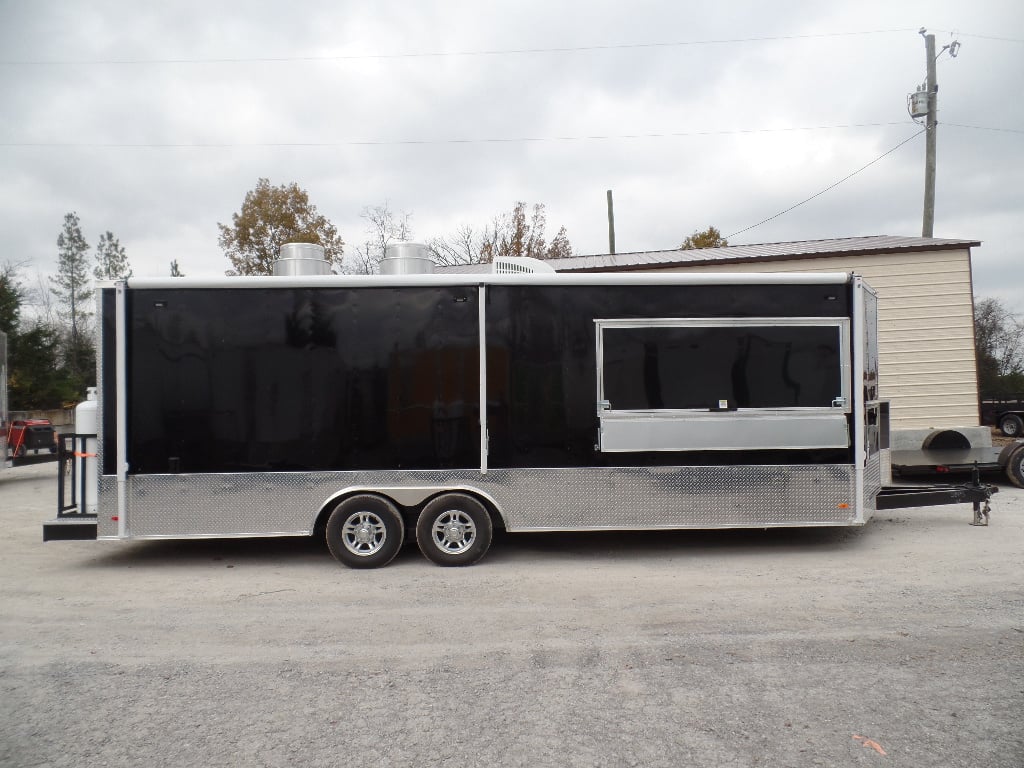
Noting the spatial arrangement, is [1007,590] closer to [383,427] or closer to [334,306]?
[383,427]

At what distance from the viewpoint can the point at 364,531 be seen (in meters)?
6.94

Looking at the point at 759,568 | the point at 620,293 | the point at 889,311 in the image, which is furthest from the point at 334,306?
the point at 889,311

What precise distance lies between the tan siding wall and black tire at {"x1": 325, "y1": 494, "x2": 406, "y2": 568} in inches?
364

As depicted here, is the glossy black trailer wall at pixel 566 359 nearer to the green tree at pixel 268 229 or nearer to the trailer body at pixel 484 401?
the trailer body at pixel 484 401

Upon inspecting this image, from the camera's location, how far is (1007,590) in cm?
593

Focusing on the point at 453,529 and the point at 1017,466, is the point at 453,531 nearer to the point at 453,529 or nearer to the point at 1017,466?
the point at 453,529

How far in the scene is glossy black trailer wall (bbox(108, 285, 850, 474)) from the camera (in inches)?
269

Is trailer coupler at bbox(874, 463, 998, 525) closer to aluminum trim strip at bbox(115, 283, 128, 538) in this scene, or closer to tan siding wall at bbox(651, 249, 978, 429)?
tan siding wall at bbox(651, 249, 978, 429)

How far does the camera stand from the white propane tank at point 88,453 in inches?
279

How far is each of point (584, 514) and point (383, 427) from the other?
6.82 feet

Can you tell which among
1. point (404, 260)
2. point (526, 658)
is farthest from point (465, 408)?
point (526, 658)

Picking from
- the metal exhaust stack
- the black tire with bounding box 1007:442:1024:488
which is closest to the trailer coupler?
the black tire with bounding box 1007:442:1024:488

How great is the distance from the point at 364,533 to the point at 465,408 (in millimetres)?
1525

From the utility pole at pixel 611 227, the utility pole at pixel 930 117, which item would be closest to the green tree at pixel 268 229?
the utility pole at pixel 611 227
